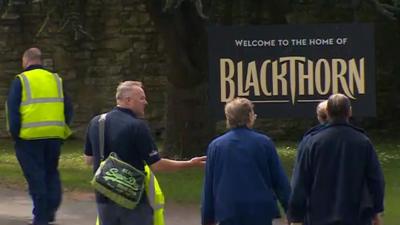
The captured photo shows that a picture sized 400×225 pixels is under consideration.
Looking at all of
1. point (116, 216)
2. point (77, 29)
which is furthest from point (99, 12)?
point (116, 216)

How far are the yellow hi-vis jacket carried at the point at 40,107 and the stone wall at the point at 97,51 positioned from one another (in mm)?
12566

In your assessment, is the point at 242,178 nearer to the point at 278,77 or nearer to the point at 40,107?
the point at 40,107

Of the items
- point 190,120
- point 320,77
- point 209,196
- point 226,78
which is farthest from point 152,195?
point 190,120

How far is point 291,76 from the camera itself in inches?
A: 394

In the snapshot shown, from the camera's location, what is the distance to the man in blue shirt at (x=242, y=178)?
248 inches

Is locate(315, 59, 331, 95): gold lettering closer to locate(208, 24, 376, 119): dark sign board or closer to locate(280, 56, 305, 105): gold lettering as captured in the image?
locate(208, 24, 376, 119): dark sign board

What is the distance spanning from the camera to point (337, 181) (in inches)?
248

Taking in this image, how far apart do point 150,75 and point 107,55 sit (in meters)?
1.11

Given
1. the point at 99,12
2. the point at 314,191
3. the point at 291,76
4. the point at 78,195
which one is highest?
the point at 99,12

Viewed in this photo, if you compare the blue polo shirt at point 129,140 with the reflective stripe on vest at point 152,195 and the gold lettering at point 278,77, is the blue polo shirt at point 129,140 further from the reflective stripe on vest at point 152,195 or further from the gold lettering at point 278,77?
the gold lettering at point 278,77

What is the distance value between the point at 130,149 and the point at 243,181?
0.92 meters

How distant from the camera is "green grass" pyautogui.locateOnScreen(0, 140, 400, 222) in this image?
11950 millimetres

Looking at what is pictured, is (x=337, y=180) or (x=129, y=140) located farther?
(x=129, y=140)

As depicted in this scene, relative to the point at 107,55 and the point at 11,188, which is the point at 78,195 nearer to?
the point at 11,188
